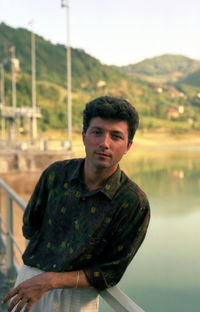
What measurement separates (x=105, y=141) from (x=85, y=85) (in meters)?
106

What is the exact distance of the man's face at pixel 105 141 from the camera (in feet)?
4.57

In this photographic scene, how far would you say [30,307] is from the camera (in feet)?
4.54

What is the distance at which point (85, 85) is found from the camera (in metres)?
105

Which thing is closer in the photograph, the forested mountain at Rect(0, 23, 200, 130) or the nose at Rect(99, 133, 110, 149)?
the nose at Rect(99, 133, 110, 149)

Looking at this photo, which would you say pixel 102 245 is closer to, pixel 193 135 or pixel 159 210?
pixel 159 210

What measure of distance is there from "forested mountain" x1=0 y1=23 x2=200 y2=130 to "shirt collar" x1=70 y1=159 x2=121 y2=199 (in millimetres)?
44942

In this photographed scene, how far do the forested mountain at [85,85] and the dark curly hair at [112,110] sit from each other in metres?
45.0

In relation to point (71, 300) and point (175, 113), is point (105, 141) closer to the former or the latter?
point (71, 300)

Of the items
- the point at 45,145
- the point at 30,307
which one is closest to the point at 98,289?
the point at 30,307

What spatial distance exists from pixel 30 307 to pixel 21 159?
70.0 ft

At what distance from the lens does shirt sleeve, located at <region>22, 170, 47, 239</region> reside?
1.58 m

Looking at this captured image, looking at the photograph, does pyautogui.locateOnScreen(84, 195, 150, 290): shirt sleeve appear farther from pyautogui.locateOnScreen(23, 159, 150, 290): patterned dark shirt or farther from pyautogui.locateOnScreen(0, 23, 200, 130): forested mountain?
pyautogui.locateOnScreen(0, 23, 200, 130): forested mountain

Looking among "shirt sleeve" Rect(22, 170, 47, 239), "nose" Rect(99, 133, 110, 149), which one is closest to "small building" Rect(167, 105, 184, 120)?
"shirt sleeve" Rect(22, 170, 47, 239)

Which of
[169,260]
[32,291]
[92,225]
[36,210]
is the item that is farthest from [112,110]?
[169,260]
